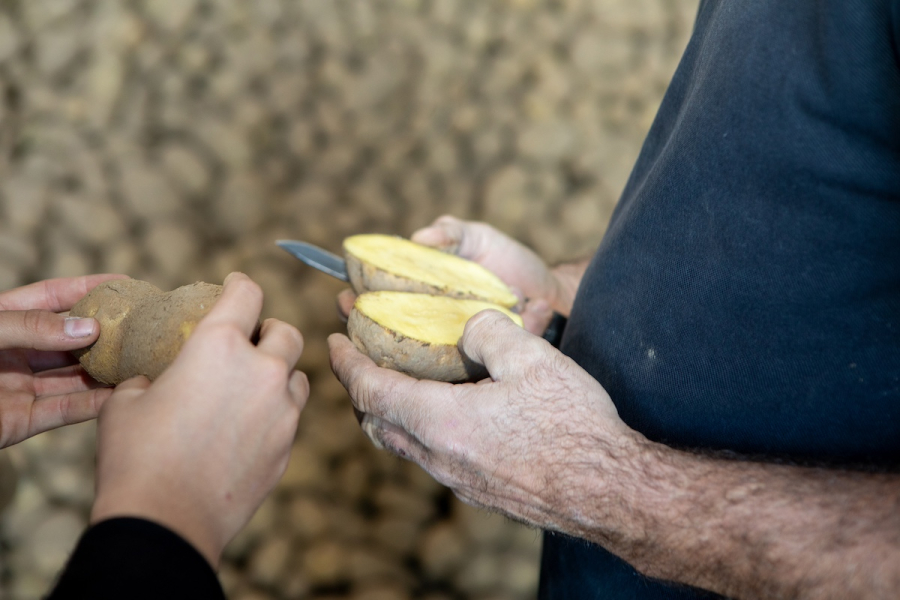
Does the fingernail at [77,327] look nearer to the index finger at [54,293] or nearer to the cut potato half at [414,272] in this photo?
the index finger at [54,293]

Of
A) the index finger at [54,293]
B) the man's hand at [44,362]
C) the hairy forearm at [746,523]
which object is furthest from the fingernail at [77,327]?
the hairy forearm at [746,523]

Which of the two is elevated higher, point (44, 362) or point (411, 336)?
point (411, 336)

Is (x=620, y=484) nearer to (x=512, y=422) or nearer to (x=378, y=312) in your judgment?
(x=512, y=422)

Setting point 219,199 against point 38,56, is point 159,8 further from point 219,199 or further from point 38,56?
point 219,199

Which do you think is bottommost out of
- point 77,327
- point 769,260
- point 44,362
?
point 44,362

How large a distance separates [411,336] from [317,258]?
0.86ft

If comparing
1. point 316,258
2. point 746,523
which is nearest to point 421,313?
point 316,258

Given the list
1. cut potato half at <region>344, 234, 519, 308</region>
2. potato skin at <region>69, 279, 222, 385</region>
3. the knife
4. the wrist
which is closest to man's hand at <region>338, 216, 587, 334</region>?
cut potato half at <region>344, 234, 519, 308</region>

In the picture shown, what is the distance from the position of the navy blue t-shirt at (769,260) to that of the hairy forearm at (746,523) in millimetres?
61

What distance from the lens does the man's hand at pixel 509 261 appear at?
115cm

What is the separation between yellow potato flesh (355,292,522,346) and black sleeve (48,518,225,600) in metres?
0.35

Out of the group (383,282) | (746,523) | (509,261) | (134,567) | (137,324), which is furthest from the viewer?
(509,261)

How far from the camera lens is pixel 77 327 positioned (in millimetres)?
697

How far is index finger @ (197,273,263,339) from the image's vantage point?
596mm
